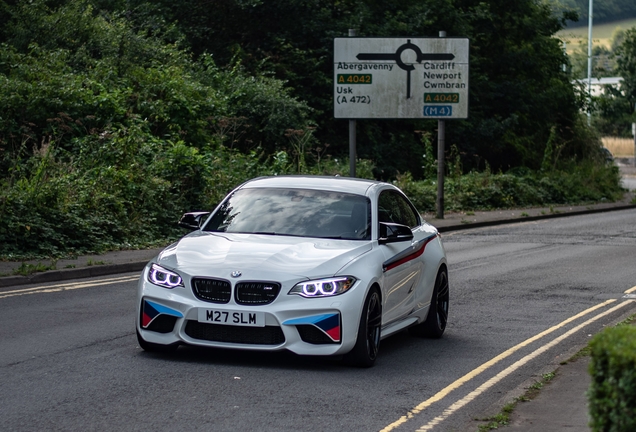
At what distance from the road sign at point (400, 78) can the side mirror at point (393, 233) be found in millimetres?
19249

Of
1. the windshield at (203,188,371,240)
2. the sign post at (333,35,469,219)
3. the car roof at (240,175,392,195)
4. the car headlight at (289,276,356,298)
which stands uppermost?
the sign post at (333,35,469,219)

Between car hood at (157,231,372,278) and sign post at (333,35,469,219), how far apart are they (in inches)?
761

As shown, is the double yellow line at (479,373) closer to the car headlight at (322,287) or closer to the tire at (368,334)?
the tire at (368,334)

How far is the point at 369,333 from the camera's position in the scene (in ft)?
28.9

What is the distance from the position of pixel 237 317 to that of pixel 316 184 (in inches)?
81.7

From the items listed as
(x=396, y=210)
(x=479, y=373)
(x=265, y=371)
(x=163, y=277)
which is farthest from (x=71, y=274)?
(x=479, y=373)

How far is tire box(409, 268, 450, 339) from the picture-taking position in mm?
10672

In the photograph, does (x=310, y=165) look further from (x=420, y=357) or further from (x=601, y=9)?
(x=601, y=9)

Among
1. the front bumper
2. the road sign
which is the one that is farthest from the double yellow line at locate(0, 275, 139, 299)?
the road sign

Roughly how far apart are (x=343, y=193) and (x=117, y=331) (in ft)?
8.41

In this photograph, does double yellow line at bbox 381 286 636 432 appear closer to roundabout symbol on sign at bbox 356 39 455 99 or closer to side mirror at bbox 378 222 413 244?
side mirror at bbox 378 222 413 244

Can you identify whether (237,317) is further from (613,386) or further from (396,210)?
(613,386)

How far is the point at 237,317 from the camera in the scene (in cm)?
831

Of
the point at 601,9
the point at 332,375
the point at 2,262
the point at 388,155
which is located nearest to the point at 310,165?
the point at 388,155
